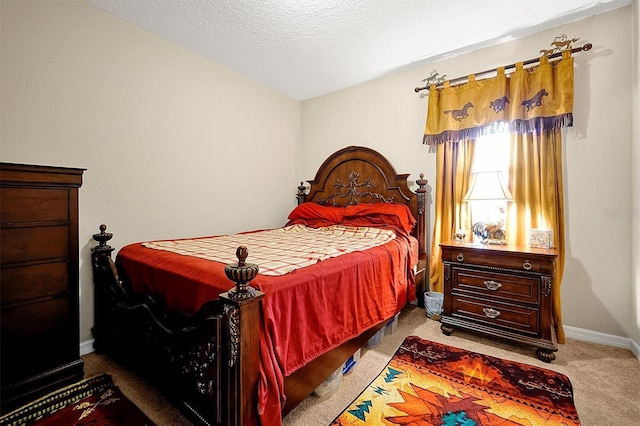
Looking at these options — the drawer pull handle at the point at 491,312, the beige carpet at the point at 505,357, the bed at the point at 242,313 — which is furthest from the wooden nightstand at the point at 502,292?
the bed at the point at 242,313

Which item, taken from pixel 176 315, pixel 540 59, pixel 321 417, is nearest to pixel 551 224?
pixel 540 59

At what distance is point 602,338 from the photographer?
222 cm

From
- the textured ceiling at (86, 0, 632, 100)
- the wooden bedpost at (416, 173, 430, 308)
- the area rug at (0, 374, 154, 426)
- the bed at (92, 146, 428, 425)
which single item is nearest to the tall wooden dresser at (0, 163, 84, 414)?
the area rug at (0, 374, 154, 426)

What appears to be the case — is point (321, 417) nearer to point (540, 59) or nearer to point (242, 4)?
point (242, 4)

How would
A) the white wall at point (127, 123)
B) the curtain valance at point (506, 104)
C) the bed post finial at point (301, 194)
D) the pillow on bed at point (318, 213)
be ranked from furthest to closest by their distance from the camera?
the bed post finial at point (301, 194) → the pillow on bed at point (318, 213) → the curtain valance at point (506, 104) → the white wall at point (127, 123)

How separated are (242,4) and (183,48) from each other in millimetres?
980

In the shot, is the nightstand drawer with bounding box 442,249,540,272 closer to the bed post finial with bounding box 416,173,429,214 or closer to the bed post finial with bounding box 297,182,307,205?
the bed post finial with bounding box 416,173,429,214

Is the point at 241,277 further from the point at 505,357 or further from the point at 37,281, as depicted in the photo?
the point at 505,357

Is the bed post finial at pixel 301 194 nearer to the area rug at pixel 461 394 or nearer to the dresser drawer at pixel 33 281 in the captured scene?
the area rug at pixel 461 394

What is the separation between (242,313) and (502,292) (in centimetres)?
204

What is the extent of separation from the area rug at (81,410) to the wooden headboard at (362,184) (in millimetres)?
2671

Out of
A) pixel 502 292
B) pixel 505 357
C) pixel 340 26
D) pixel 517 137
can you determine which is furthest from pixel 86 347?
pixel 517 137

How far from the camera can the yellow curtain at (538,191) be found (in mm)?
2363

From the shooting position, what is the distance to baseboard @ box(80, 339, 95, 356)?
2096 mm
